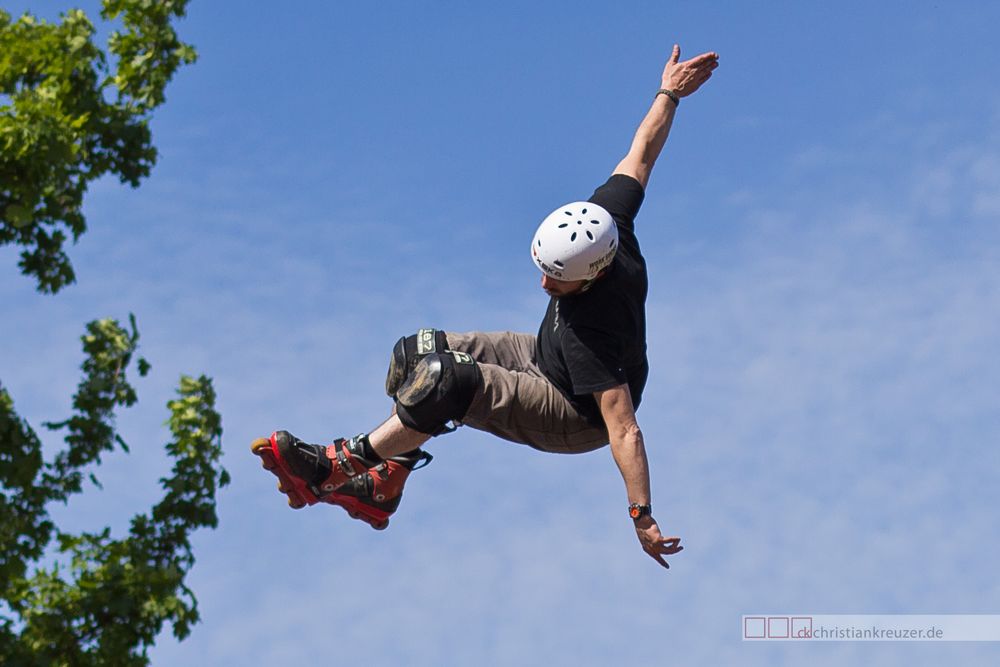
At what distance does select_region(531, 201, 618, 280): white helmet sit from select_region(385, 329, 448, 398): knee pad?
1392 mm

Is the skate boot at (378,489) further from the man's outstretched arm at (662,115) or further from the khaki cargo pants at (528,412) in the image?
the man's outstretched arm at (662,115)

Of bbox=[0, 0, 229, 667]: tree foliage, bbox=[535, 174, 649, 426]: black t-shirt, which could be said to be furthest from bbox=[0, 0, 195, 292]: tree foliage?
bbox=[535, 174, 649, 426]: black t-shirt

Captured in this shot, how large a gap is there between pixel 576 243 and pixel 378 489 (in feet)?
11.3

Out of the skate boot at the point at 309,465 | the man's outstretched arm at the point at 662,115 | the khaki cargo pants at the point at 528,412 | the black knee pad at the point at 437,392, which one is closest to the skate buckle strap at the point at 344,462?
the skate boot at the point at 309,465

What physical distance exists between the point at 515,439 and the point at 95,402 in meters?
4.24

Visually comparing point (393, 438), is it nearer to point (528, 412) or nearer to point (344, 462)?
point (344, 462)

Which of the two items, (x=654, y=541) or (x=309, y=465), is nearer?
(x=654, y=541)

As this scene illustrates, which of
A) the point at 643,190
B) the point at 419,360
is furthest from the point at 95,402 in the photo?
the point at 643,190

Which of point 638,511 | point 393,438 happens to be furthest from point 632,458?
point 393,438

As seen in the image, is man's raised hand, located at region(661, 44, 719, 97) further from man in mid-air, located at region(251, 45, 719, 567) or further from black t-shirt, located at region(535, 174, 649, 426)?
black t-shirt, located at region(535, 174, 649, 426)

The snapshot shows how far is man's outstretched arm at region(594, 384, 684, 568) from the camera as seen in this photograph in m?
13.7

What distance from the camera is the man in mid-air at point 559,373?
13914 millimetres

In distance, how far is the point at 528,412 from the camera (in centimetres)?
1452

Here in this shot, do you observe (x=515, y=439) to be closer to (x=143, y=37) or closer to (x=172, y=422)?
(x=172, y=422)
